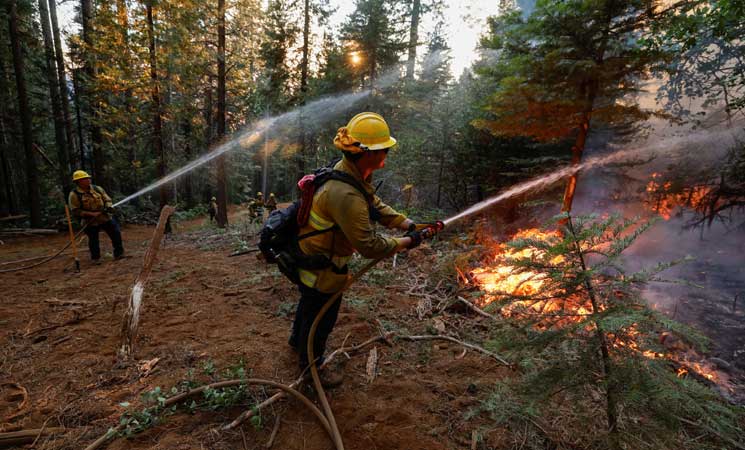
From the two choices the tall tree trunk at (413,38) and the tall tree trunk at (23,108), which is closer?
the tall tree trunk at (23,108)

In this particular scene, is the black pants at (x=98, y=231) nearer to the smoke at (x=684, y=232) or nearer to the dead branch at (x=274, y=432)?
the dead branch at (x=274, y=432)

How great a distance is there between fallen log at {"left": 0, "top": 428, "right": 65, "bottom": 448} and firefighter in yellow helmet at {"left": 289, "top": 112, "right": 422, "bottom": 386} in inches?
88.7

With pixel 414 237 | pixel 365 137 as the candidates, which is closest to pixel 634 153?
pixel 414 237

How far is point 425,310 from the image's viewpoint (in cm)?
557

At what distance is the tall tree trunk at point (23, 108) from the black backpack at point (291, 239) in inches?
702

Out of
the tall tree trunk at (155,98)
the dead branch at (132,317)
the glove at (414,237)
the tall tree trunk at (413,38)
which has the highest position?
the tall tree trunk at (413,38)

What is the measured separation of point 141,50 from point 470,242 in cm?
1487

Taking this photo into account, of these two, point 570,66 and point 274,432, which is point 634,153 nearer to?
point 570,66

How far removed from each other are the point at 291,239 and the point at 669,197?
47.5ft

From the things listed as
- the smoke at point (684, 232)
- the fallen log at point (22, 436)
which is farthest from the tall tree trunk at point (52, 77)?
the smoke at point (684, 232)

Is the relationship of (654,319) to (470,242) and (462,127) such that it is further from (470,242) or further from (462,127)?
(462,127)

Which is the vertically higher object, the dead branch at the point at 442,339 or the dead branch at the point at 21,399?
the dead branch at the point at 21,399

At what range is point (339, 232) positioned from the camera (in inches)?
122

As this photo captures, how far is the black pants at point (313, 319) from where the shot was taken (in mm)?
3381
